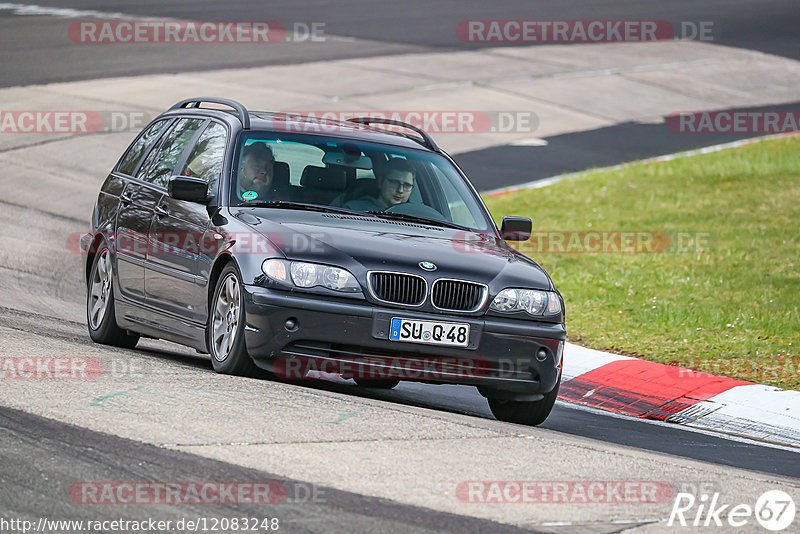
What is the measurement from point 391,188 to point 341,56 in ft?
73.0

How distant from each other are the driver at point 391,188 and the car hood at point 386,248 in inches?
10.4

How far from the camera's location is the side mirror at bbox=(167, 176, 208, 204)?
8.56m

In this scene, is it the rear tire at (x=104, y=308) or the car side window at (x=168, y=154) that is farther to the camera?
the rear tire at (x=104, y=308)

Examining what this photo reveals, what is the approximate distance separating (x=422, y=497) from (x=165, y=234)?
153 inches

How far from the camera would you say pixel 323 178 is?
351 inches

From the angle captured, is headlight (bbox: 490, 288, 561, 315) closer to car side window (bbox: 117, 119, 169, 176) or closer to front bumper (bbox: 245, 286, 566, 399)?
front bumper (bbox: 245, 286, 566, 399)

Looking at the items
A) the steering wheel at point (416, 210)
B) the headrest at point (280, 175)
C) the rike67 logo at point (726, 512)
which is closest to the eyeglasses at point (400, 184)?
the steering wheel at point (416, 210)

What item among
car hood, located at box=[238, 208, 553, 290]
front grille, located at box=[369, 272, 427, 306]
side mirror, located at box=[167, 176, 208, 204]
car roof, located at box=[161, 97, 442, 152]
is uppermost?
car roof, located at box=[161, 97, 442, 152]

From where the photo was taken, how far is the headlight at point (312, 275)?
7.74 m

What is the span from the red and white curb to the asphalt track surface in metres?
0.39

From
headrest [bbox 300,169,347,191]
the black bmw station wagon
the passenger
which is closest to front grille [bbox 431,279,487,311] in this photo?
the black bmw station wagon

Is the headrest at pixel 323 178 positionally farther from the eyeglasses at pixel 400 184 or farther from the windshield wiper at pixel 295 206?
the eyeglasses at pixel 400 184

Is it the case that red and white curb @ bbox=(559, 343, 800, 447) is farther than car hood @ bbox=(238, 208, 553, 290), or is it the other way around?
red and white curb @ bbox=(559, 343, 800, 447)

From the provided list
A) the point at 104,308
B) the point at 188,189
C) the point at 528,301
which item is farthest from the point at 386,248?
the point at 104,308
